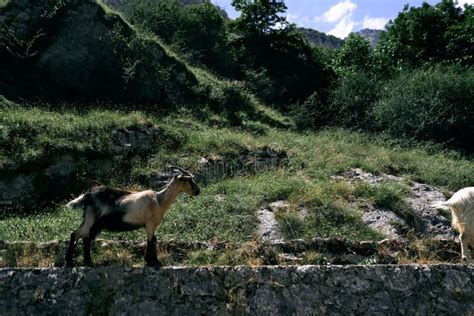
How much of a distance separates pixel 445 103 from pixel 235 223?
14.4m

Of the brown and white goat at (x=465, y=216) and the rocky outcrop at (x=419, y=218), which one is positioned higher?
the brown and white goat at (x=465, y=216)

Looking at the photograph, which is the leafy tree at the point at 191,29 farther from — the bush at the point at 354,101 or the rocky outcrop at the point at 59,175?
the rocky outcrop at the point at 59,175

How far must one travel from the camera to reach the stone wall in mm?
6516

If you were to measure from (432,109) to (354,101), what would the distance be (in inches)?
131

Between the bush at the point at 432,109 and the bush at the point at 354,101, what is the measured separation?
752mm

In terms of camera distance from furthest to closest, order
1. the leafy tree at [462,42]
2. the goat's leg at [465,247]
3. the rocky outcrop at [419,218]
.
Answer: the leafy tree at [462,42] → the rocky outcrop at [419,218] → the goat's leg at [465,247]

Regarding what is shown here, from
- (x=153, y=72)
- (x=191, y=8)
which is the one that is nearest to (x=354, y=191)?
(x=153, y=72)

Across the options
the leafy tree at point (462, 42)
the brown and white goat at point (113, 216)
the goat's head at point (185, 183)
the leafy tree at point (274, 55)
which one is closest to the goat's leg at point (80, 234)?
the brown and white goat at point (113, 216)

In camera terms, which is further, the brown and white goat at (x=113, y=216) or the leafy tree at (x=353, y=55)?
the leafy tree at (x=353, y=55)

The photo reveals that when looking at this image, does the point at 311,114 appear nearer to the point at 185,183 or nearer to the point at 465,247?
the point at 465,247

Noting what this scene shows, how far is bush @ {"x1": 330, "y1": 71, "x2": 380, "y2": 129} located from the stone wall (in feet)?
53.3

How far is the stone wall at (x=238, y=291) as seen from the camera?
21.4 ft

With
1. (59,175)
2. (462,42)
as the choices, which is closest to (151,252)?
(59,175)

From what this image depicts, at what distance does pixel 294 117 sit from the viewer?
2331 cm
